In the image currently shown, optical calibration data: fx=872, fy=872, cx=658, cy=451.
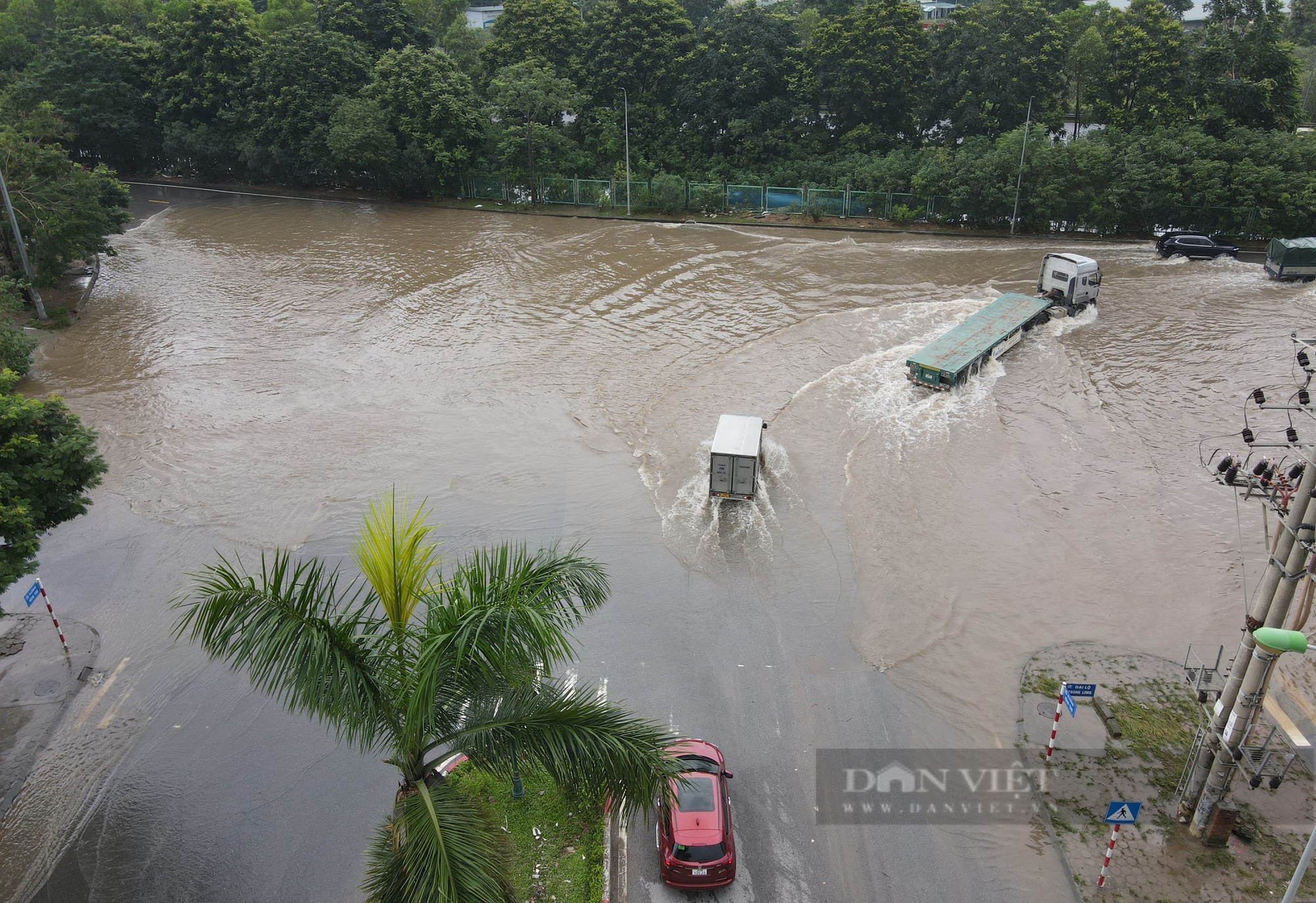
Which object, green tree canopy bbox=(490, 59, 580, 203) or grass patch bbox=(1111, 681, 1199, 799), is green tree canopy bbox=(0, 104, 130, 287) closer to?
green tree canopy bbox=(490, 59, 580, 203)

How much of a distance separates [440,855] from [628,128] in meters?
50.4

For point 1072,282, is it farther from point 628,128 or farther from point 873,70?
point 628,128

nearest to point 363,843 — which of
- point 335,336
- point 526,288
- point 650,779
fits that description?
point 650,779

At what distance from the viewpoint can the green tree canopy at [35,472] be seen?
13.6m

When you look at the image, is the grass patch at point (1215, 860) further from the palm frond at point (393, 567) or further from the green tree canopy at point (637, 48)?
the green tree canopy at point (637, 48)

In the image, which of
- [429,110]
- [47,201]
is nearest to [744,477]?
[47,201]

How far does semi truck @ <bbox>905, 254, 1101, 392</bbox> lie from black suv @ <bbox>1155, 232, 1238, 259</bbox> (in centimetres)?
787

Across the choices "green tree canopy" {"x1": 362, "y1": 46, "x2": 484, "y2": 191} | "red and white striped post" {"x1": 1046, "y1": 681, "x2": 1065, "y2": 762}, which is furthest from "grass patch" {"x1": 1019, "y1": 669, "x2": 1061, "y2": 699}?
"green tree canopy" {"x1": 362, "y1": 46, "x2": 484, "y2": 191}

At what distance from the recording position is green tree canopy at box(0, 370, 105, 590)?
13.6 metres

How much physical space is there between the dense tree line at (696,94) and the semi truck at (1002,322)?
40.0 ft

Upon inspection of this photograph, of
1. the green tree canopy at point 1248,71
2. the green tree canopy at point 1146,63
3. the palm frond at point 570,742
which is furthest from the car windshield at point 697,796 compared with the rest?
the green tree canopy at point 1146,63

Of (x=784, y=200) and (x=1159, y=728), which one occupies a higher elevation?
(x=784, y=200)

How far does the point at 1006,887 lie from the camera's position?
11445 millimetres

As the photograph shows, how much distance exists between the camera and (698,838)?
11383 mm
